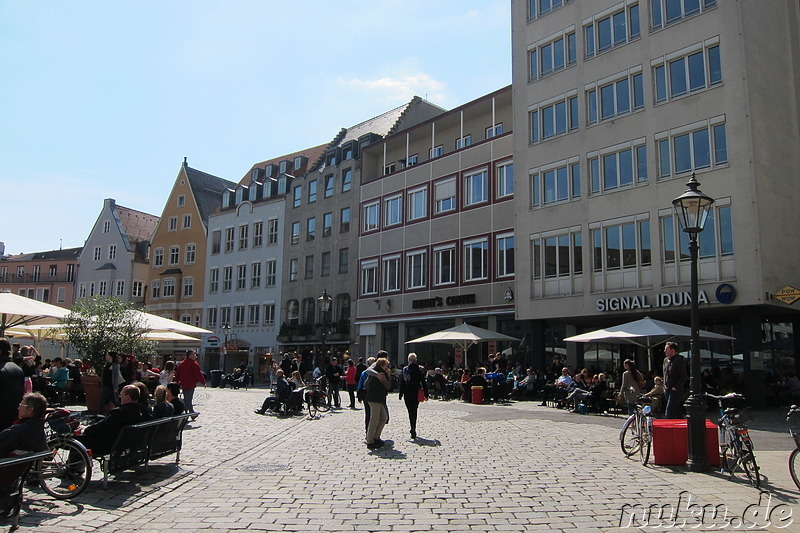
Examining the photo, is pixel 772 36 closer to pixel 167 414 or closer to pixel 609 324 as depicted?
pixel 609 324

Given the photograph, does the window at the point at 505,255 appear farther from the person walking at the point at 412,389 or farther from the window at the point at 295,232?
the window at the point at 295,232

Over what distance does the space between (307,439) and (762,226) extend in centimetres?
1741

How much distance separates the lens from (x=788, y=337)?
2677 centimetres

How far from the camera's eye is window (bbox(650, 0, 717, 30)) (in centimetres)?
2534

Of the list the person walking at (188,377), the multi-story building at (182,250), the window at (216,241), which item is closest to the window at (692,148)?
the person walking at (188,377)

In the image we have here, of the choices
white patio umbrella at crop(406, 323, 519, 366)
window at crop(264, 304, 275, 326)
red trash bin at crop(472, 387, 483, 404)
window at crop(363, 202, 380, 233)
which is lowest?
red trash bin at crop(472, 387, 483, 404)

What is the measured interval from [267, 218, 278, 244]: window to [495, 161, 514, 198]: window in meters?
23.2

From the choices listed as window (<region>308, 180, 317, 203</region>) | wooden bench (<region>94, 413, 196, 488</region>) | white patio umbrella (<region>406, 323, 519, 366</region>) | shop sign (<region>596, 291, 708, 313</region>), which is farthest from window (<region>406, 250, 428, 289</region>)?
wooden bench (<region>94, 413, 196, 488</region>)

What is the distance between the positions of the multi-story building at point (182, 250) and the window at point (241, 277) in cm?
467

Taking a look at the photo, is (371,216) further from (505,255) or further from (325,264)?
(505,255)

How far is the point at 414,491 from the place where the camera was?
8516 millimetres

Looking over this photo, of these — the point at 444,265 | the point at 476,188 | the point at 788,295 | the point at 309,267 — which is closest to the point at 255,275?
the point at 309,267

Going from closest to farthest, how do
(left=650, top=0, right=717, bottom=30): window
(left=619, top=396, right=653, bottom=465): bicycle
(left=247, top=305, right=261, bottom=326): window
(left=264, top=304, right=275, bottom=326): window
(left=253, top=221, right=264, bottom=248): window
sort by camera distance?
1. (left=619, top=396, right=653, bottom=465): bicycle
2. (left=650, top=0, right=717, bottom=30): window
3. (left=264, top=304, right=275, bottom=326): window
4. (left=247, top=305, right=261, bottom=326): window
5. (left=253, top=221, right=264, bottom=248): window

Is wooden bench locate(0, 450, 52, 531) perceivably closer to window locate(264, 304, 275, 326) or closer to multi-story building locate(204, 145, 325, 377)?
multi-story building locate(204, 145, 325, 377)
